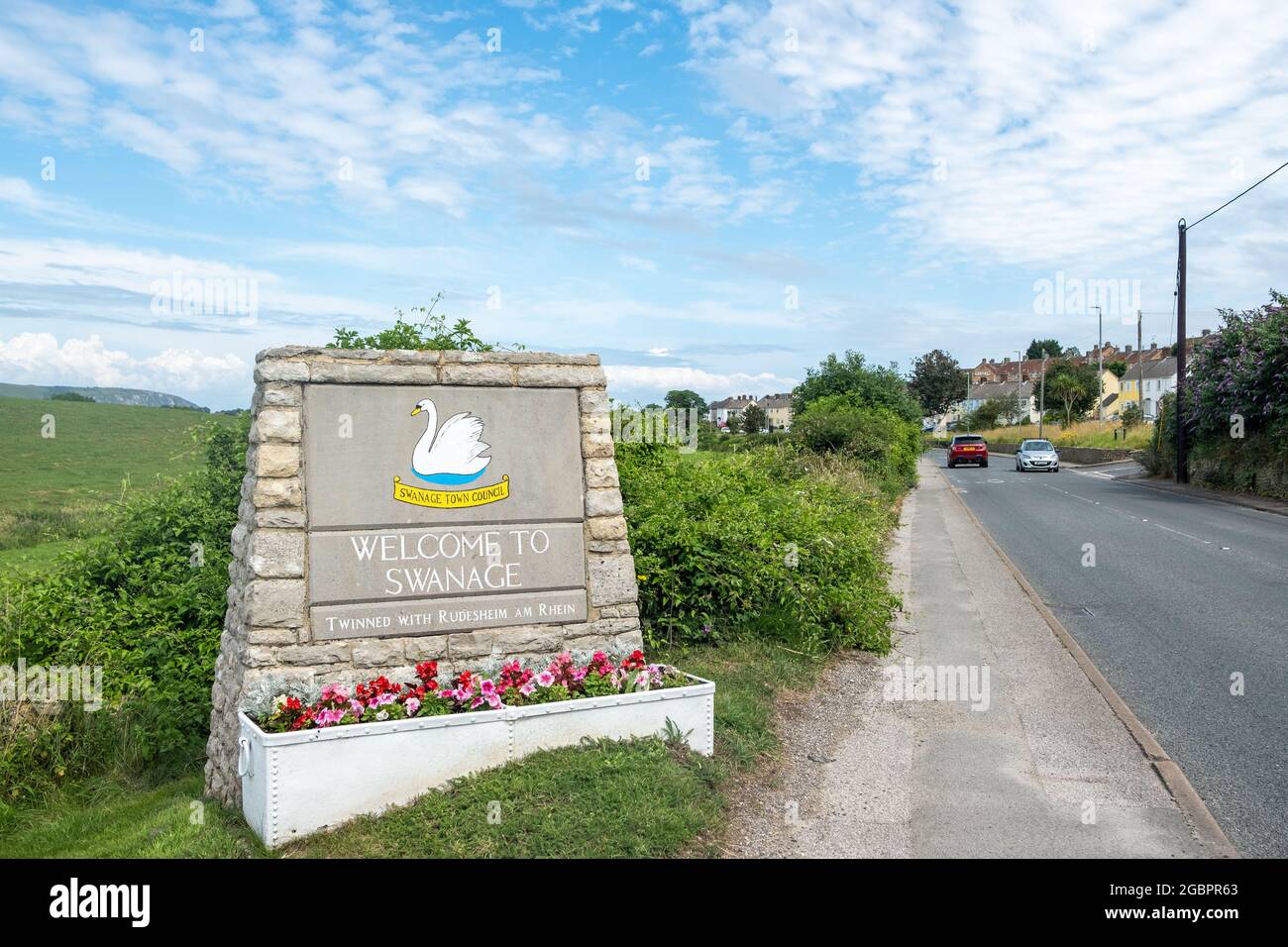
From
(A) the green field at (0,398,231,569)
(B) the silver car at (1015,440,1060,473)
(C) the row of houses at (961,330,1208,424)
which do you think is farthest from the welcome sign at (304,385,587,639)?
(C) the row of houses at (961,330,1208,424)

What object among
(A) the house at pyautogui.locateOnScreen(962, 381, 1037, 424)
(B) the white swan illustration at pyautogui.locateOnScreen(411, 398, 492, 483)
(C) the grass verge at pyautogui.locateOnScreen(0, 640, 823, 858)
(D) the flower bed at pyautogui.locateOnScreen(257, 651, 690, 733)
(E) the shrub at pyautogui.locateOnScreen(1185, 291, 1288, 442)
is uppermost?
(A) the house at pyautogui.locateOnScreen(962, 381, 1037, 424)

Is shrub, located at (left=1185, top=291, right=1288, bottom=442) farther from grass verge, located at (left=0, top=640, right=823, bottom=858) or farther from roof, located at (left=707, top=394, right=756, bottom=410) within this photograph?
roof, located at (left=707, top=394, right=756, bottom=410)

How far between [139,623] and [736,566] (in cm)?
498

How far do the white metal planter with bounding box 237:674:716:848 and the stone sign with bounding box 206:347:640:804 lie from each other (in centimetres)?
71

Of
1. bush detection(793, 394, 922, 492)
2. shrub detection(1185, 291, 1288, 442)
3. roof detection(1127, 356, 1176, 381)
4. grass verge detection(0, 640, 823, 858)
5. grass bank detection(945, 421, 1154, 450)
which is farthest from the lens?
roof detection(1127, 356, 1176, 381)

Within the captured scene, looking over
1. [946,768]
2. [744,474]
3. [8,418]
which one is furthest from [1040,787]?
[8,418]

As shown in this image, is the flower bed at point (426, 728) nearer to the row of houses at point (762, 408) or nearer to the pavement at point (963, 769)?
the pavement at point (963, 769)

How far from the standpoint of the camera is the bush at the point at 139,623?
6.88m

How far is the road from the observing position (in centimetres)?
594

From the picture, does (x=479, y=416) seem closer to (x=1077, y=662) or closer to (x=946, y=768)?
(x=946, y=768)

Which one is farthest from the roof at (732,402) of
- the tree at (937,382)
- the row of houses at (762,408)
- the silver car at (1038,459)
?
the silver car at (1038,459)

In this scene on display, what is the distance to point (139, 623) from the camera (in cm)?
767

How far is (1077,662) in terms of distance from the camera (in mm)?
8773
